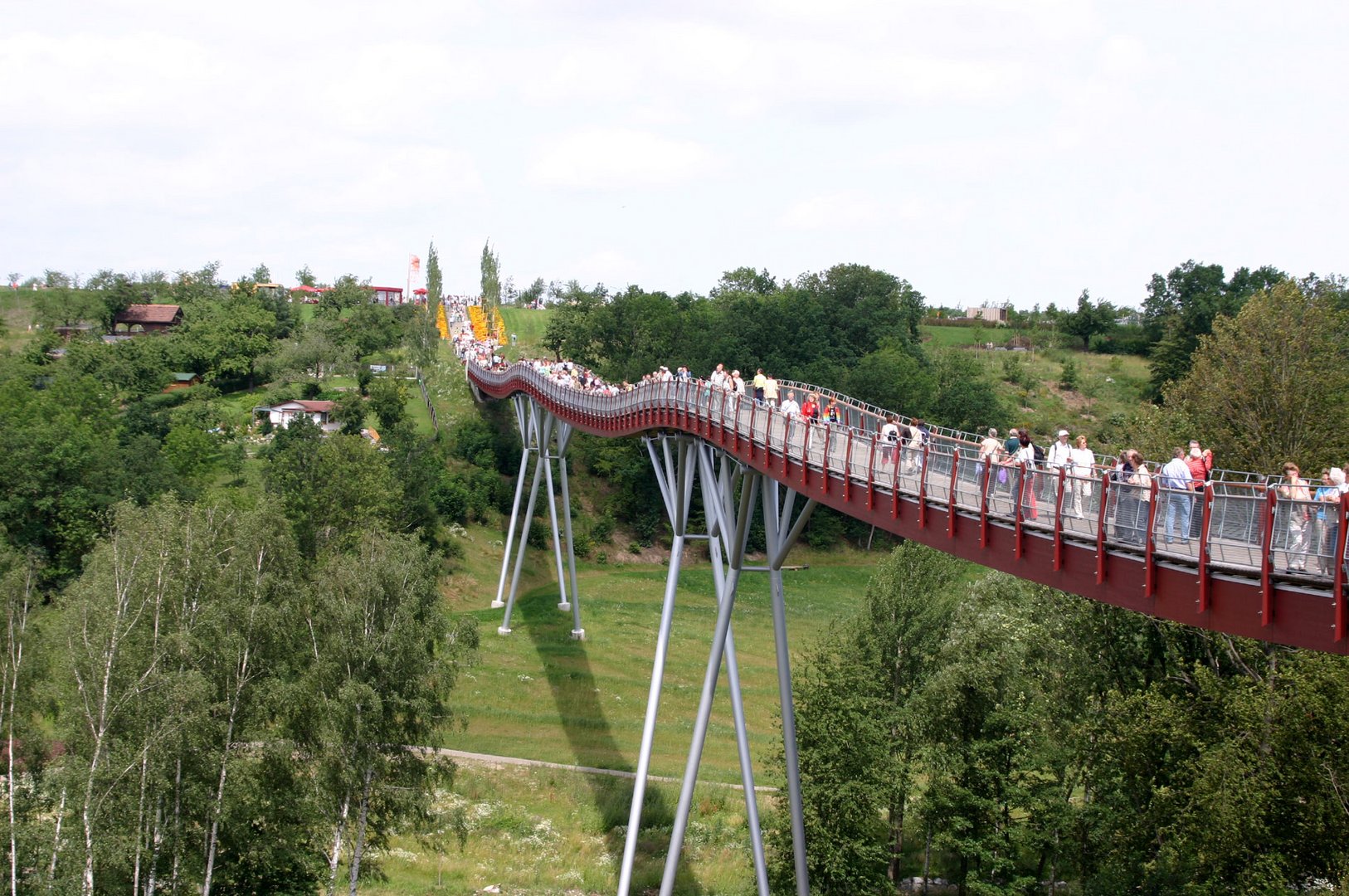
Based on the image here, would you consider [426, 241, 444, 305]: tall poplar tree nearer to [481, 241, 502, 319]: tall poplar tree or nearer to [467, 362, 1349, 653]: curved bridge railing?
[481, 241, 502, 319]: tall poplar tree

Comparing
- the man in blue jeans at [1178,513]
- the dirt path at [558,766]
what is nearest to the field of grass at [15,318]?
the dirt path at [558,766]

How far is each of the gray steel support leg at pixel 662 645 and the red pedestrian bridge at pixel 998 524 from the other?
0.07m

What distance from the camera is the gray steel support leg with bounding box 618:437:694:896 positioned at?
100 feet

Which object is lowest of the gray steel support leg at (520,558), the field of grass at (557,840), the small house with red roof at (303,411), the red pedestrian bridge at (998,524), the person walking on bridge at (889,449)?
the field of grass at (557,840)

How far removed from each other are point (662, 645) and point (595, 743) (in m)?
14.7

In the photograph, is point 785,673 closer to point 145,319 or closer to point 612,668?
point 612,668

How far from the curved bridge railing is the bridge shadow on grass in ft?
50.0

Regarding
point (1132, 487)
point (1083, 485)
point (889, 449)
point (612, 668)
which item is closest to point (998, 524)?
point (1083, 485)

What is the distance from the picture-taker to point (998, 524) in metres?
18.2

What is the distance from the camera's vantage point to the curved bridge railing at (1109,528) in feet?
43.6

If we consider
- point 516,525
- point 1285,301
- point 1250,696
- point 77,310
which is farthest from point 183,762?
point 77,310

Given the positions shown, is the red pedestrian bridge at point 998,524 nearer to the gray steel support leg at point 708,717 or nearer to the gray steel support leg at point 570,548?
the gray steel support leg at point 708,717

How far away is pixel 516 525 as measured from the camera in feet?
261

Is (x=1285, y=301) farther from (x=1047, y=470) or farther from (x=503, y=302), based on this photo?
(x=503, y=302)
